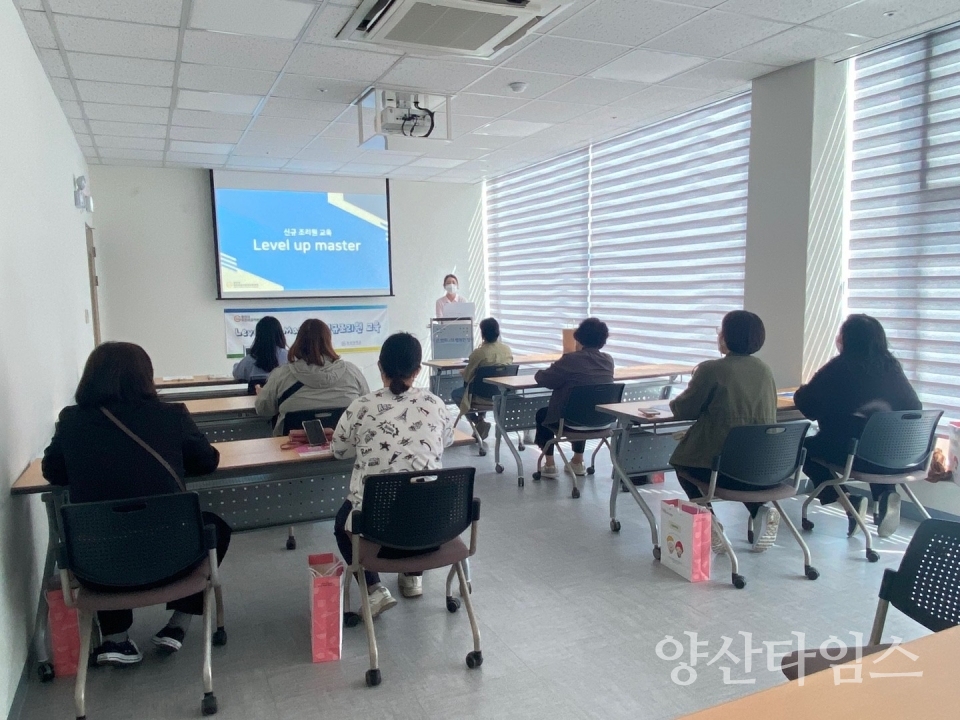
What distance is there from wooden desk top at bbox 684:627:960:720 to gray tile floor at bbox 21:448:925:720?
3.90 feet

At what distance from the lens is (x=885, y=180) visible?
4.28m

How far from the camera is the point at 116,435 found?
2279 mm

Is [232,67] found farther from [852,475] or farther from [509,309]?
[509,309]

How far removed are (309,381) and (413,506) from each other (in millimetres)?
1461

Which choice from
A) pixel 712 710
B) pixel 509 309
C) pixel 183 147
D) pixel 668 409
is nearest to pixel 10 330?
pixel 712 710

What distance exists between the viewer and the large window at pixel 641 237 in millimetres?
5488

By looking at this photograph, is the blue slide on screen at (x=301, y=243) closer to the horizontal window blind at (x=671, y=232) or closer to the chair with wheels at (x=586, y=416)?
the horizontal window blind at (x=671, y=232)

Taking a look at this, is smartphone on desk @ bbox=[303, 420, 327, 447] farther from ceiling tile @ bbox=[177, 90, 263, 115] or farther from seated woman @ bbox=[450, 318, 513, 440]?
ceiling tile @ bbox=[177, 90, 263, 115]

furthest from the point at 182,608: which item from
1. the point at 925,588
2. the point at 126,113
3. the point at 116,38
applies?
the point at 126,113

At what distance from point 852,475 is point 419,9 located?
10.6 ft

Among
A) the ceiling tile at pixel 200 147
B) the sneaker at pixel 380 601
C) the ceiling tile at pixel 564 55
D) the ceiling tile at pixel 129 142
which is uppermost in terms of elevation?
the ceiling tile at pixel 564 55

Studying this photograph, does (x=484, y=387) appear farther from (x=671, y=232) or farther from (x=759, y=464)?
(x=759, y=464)

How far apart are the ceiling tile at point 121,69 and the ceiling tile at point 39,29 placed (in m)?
0.20

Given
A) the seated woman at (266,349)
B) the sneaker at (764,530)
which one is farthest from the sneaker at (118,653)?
the sneaker at (764,530)
